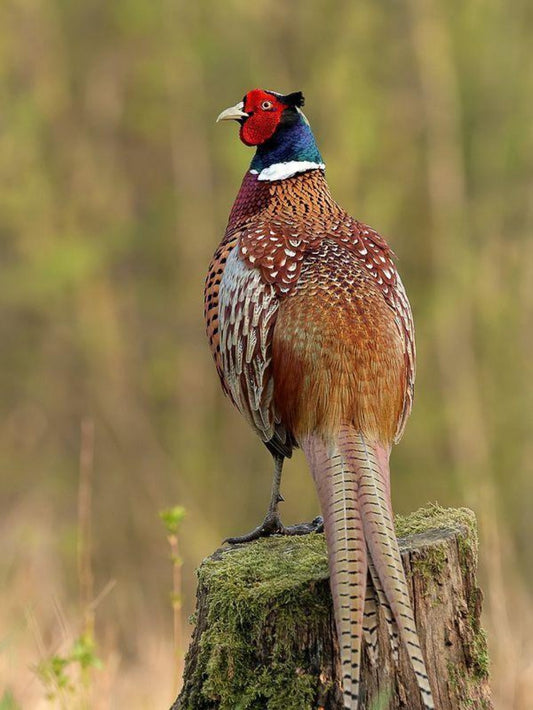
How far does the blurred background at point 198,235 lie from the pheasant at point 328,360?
7.52 metres

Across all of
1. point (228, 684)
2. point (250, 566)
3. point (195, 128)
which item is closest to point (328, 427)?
point (250, 566)

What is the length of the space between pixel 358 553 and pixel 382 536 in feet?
0.31

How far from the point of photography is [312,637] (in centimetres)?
309

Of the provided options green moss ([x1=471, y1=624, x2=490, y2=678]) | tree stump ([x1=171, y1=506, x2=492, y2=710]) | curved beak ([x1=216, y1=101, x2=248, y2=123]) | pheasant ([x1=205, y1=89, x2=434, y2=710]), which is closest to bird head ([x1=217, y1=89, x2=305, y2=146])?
curved beak ([x1=216, y1=101, x2=248, y2=123])

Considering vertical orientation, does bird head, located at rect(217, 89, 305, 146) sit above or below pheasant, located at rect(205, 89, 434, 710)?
above

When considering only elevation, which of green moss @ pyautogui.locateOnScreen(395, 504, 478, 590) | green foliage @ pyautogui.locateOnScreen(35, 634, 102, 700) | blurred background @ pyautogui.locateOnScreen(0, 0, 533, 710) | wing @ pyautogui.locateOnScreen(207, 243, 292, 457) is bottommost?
green foliage @ pyautogui.locateOnScreen(35, 634, 102, 700)

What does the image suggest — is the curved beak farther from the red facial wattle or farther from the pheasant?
the pheasant

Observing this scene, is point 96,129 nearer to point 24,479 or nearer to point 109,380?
point 109,380

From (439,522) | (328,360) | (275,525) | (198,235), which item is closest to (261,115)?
(328,360)

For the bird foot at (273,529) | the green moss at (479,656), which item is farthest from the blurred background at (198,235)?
the green moss at (479,656)

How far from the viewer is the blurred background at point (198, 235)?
39.9 ft

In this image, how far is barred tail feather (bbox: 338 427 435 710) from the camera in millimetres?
2836

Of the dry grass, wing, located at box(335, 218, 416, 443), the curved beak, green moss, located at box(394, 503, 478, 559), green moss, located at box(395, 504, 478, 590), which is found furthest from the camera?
the curved beak

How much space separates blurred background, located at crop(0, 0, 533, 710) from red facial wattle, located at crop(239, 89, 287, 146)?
7.33m
